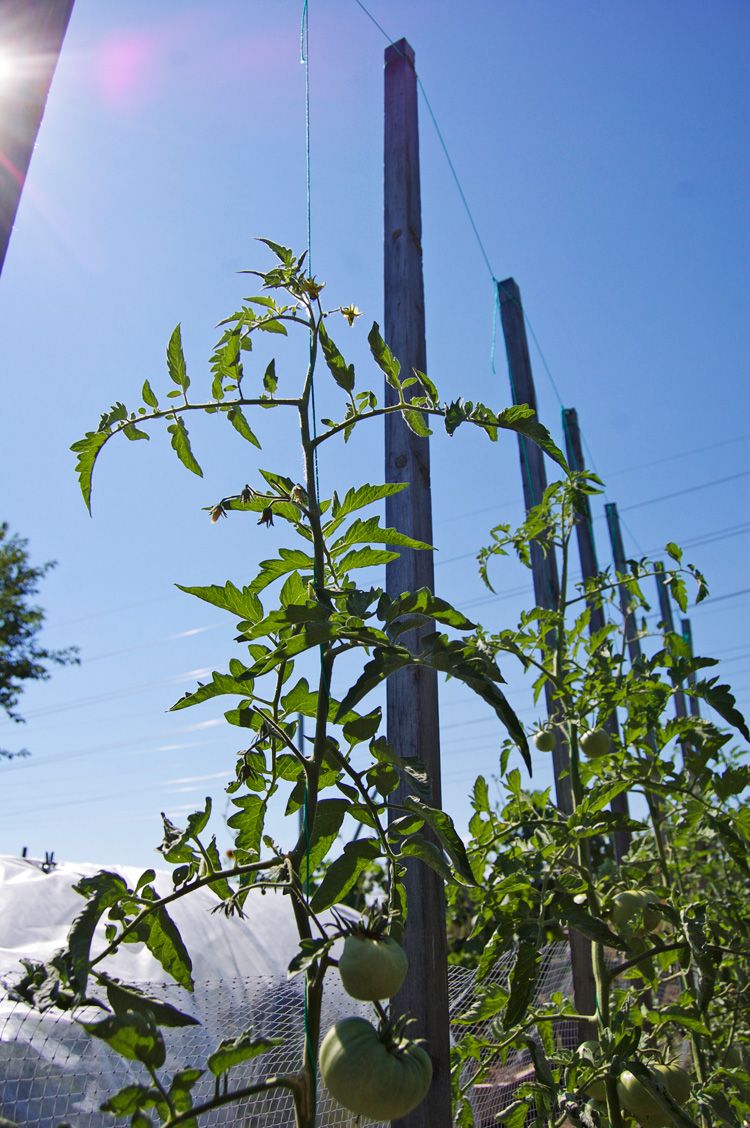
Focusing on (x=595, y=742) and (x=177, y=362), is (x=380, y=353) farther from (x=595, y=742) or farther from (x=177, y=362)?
(x=595, y=742)

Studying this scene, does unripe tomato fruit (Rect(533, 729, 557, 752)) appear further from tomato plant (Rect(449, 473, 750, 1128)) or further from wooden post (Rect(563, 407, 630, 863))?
wooden post (Rect(563, 407, 630, 863))

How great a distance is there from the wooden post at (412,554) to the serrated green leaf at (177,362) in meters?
0.66

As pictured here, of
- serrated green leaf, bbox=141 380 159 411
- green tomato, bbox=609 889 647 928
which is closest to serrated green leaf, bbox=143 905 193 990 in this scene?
serrated green leaf, bbox=141 380 159 411

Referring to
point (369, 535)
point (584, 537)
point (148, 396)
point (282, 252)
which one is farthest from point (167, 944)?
point (584, 537)

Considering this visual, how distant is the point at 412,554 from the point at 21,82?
949 millimetres

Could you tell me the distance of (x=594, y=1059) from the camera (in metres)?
1.43

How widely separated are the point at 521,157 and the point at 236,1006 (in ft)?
13.1

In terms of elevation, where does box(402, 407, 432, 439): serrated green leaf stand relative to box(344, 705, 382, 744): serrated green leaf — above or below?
above

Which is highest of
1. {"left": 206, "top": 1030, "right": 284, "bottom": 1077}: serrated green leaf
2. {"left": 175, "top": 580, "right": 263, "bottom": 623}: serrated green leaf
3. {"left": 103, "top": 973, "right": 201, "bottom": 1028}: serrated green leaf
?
{"left": 175, "top": 580, "right": 263, "bottom": 623}: serrated green leaf

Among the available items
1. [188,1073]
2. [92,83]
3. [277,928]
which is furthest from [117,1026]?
[277,928]

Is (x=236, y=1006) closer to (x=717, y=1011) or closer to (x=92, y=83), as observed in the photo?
(x=717, y=1011)

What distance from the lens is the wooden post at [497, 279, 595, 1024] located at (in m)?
2.35

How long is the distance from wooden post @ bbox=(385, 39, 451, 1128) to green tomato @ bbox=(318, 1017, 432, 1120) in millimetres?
203

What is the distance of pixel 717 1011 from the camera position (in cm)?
294
